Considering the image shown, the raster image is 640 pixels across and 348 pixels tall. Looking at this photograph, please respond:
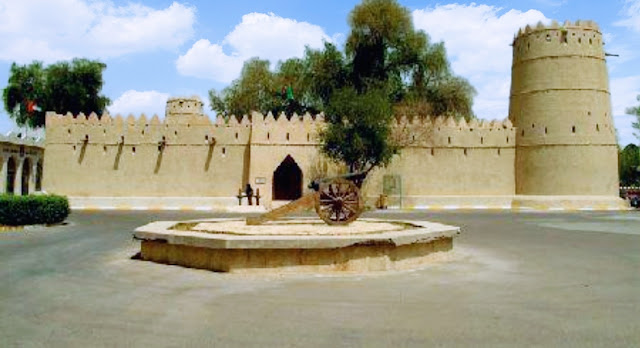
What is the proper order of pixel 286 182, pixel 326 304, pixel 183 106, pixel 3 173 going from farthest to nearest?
pixel 183 106
pixel 3 173
pixel 286 182
pixel 326 304

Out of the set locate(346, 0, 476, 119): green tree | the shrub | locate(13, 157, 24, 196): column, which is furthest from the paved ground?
locate(13, 157, 24, 196): column

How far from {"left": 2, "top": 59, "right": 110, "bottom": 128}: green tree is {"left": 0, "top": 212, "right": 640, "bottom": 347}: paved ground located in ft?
116

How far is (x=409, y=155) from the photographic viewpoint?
29.4 metres

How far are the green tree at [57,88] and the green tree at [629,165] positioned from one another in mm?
48667

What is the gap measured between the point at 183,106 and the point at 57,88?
10.3 metres

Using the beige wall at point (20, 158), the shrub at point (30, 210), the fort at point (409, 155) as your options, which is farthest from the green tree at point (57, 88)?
the shrub at point (30, 210)

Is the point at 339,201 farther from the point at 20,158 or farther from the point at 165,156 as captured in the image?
the point at 20,158

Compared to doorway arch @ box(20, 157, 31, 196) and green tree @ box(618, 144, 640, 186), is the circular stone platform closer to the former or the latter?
doorway arch @ box(20, 157, 31, 196)

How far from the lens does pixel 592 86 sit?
2902 cm

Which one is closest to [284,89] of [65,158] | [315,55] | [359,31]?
[315,55]

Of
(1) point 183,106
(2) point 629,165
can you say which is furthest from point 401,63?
(2) point 629,165

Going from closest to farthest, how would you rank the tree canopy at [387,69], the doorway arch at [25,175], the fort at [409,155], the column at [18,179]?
the fort at [409,155] → the tree canopy at [387,69] → the column at [18,179] → the doorway arch at [25,175]

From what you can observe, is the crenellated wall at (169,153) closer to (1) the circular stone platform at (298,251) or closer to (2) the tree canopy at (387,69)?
(2) the tree canopy at (387,69)

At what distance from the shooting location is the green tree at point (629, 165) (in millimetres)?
58625
